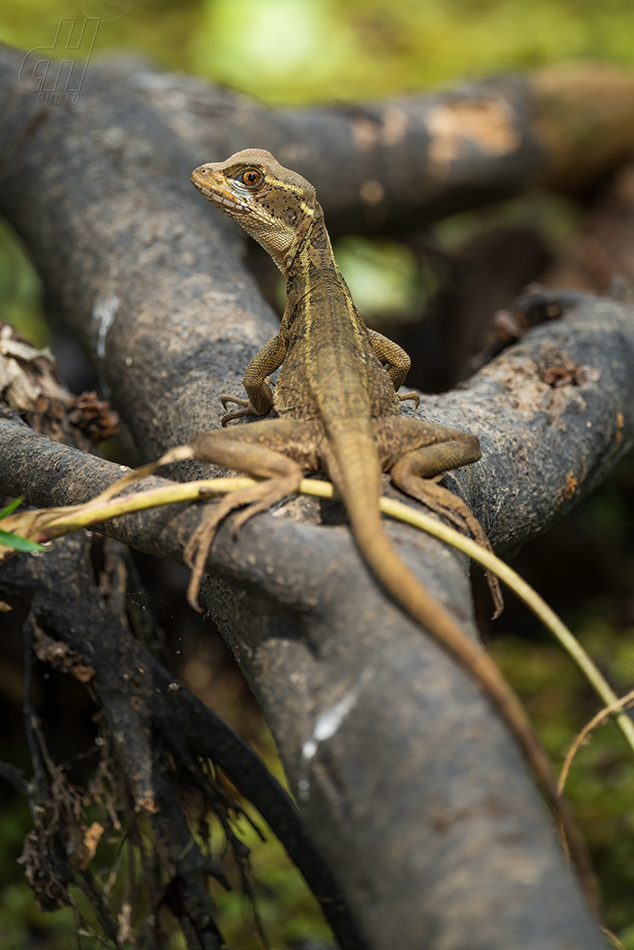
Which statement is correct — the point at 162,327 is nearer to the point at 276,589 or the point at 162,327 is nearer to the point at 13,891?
the point at 276,589

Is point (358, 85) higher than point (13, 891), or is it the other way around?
point (358, 85)

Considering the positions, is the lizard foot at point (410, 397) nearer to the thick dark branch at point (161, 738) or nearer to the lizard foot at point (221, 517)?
the lizard foot at point (221, 517)

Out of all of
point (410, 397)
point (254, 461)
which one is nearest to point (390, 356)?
point (410, 397)

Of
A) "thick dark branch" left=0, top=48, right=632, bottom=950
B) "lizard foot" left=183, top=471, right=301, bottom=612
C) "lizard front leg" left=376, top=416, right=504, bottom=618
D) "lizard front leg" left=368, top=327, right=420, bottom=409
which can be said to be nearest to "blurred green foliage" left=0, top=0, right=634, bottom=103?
"thick dark branch" left=0, top=48, right=632, bottom=950

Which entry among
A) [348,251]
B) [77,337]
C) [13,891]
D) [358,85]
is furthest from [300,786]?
[358,85]

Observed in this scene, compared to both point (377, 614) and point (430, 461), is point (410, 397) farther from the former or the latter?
point (377, 614)

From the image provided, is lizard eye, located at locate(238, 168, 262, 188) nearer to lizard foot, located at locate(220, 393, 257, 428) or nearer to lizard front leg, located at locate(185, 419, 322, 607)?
lizard foot, located at locate(220, 393, 257, 428)
